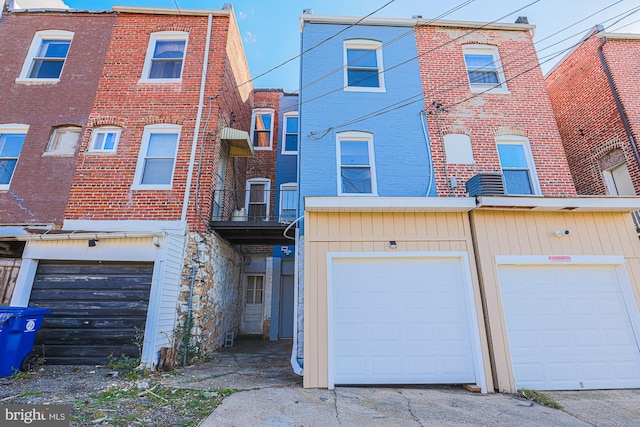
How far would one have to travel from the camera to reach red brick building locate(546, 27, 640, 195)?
8.26 metres

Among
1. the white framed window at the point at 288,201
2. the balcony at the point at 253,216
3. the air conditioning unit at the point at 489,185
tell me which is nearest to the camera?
the air conditioning unit at the point at 489,185

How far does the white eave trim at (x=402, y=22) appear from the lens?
8.45 m

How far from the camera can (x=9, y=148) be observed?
24.9ft

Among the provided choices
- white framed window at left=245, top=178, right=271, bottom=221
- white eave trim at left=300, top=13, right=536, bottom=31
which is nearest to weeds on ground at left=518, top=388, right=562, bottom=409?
white framed window at left=245, top=178, right=271, bottom=221

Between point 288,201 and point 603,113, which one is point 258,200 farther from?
point 603,113

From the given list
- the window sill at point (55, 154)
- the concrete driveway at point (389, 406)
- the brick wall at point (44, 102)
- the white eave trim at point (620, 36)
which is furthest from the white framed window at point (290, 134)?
the white eave trim at point (620, 36)

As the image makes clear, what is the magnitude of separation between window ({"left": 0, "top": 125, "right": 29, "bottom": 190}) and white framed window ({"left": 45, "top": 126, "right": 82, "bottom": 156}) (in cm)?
72

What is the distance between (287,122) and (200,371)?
363 inches

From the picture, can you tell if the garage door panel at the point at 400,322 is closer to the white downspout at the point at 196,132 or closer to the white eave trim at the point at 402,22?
the white downspout at the point at 196,132

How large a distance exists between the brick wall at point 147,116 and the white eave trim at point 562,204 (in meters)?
6.12

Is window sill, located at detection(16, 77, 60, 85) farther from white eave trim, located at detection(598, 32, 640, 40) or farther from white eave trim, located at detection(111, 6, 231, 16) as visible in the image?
white eave trim, located at detection(598, 32, 640, 40)

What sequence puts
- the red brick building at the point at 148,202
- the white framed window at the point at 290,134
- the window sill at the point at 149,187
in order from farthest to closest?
the white framed window at the point at 290,134, the window sill at the point at 149,187, the red brick building at the point at 148,202

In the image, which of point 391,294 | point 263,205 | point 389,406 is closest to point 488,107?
point 391,294

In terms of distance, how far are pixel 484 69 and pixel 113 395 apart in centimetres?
1071
